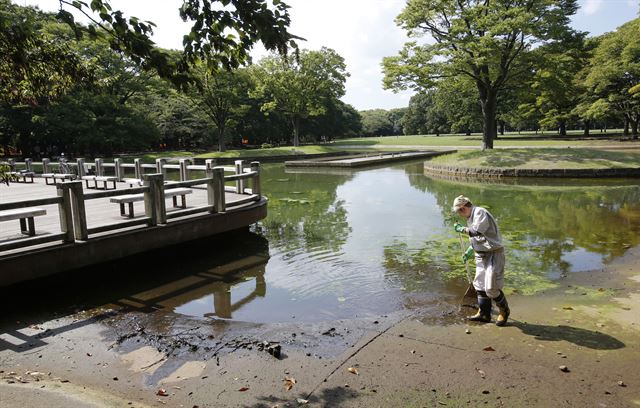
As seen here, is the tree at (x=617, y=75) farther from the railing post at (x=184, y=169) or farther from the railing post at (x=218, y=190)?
the railing post at (x=218, y=190)

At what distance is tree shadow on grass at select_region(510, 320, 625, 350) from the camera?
4994 millimetres

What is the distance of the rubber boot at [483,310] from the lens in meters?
5.71

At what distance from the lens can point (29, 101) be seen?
5.70 metres

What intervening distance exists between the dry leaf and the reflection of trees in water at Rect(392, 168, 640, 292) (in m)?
4.27

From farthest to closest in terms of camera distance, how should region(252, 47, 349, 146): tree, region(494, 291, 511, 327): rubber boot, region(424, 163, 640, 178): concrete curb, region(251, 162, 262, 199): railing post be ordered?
region(252, 47, 349, 146): tree, region(424, 163, 640, 178): concrete curb, region(251, 162, 262, 199): railing post, region(494, 291, 511, 327): rubber boot

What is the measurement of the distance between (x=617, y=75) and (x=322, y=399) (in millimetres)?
43995

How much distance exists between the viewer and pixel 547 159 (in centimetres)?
2461

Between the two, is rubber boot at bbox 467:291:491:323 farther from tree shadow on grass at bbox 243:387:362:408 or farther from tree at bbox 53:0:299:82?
tree at bbox 53:0:299:82

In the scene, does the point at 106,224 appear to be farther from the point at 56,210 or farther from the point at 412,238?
the point at 412,238

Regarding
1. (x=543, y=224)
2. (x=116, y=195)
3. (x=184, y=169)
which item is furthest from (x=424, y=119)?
(x=116, y=195)

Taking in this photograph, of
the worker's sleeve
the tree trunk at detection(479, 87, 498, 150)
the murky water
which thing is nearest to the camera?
the worker's sleeve

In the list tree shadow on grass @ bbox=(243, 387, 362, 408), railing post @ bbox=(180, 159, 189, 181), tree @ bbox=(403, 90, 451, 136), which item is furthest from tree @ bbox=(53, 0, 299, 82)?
tree @ bbox=(403, 90, 451, 136)

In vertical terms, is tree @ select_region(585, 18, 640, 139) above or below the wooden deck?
above

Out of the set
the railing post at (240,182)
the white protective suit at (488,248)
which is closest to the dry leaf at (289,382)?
the white protective suit at (488,248)
